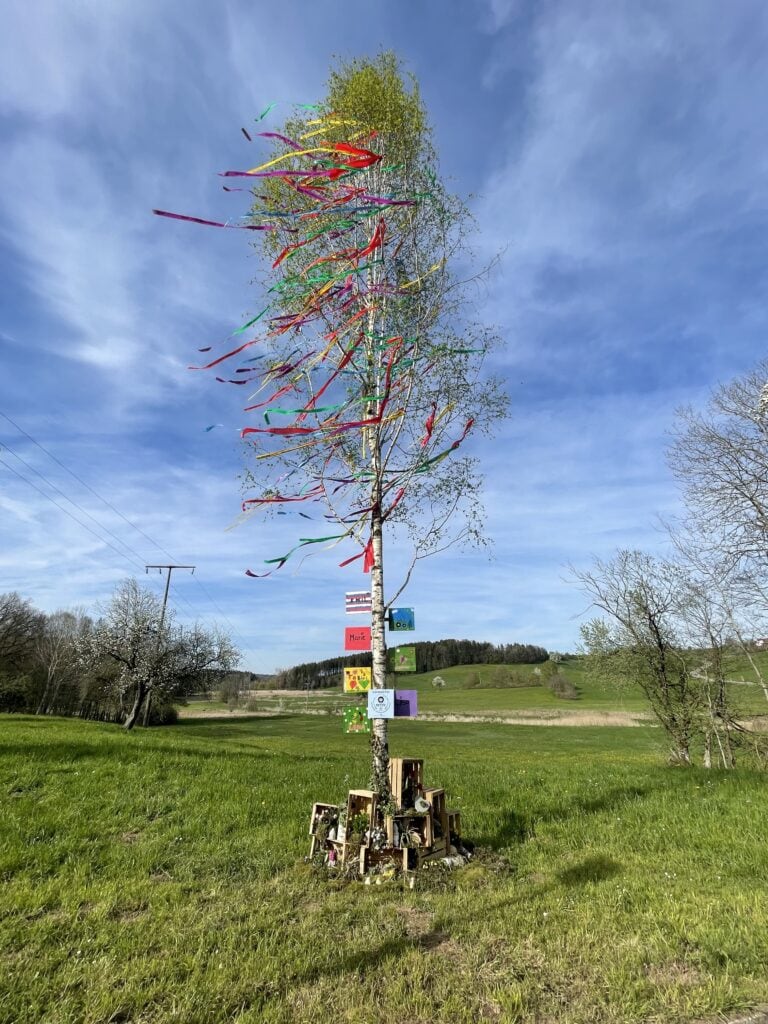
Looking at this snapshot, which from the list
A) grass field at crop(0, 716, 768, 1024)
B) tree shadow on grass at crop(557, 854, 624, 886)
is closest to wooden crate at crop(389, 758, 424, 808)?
grass field at crop(0, 716, 768, 1024)

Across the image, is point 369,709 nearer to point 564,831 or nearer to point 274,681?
point 564,831

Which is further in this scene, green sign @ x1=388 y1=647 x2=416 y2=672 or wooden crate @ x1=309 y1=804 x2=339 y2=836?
green sign @ x1=388 y1=647 x2=416 y2=672

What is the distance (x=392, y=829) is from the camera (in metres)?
5.98

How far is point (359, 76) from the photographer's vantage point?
8422 millimetres

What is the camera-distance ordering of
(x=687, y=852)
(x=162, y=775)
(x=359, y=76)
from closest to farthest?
1. (x=687, y=852)
2. (x=359, y=76)
3. (x=162, y=775)

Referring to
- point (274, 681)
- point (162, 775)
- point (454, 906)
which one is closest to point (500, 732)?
point (162, 775)

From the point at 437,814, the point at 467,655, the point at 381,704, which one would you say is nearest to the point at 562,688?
the point at 467,655

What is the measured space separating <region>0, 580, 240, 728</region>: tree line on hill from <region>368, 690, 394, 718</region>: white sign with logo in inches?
1192

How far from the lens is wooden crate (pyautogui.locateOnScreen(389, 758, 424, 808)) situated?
21.1ft

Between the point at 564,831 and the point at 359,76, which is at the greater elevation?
the point at 359,76

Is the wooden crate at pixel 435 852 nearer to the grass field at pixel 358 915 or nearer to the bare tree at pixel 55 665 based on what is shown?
the grass field at pixel 358 915

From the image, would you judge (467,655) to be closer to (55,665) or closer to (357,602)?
(55,665)

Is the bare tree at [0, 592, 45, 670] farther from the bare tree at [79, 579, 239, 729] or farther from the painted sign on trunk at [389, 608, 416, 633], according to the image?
the painted sign on trunk at [389, 608, 416, 633]

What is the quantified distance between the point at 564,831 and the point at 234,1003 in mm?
5398
